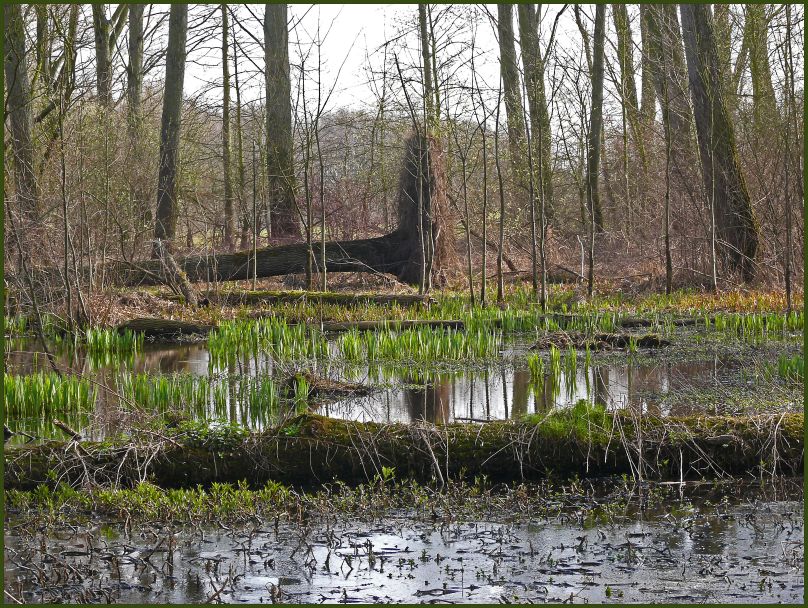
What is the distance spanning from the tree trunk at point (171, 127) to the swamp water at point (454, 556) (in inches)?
589

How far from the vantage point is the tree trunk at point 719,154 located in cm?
1544

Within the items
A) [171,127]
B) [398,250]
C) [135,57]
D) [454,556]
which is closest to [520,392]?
[454,556]

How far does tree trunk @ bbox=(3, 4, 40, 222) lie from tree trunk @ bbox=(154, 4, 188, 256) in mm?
4084

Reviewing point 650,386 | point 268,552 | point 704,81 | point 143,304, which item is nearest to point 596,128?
point 704,81

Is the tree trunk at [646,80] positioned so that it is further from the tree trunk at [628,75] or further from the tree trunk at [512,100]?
the tree trunk at [512,100]

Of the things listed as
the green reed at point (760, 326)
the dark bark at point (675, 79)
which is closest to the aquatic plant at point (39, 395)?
the green reed at point (760, 326)

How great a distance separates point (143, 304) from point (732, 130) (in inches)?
413

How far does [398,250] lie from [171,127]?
6721mm

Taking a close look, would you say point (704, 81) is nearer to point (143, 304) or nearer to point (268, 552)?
point (143, 304)

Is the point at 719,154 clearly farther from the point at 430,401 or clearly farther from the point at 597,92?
the point at 430,401

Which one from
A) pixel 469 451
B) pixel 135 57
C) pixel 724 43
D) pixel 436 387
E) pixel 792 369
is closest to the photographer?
pixel 469 451

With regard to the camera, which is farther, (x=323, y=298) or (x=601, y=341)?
(x=323, y=298)

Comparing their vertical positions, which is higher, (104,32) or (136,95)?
(104,32)

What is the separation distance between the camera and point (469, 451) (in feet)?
18.5
